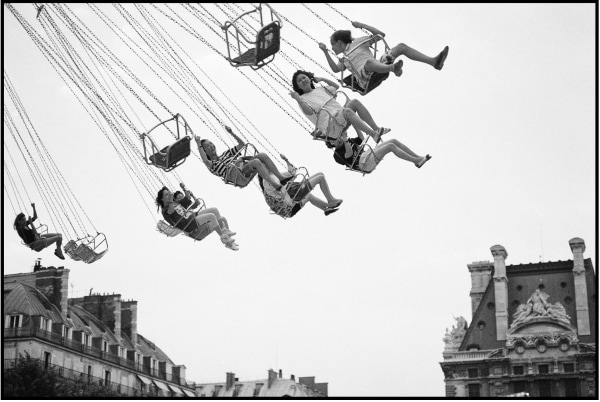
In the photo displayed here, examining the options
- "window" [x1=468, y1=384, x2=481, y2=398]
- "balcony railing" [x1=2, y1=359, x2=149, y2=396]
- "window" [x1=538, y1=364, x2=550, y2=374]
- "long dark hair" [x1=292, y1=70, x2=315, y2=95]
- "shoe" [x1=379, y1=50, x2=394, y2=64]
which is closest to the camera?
"shoe" [x1=379, y1=50, x2=394, y2=64]

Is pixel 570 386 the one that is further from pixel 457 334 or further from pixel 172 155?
pixel 172 155

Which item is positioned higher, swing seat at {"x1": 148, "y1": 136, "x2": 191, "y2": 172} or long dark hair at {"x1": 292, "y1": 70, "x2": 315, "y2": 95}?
long dark hair at {"x1": 292, "y1": 70, "x2": 315, "y2": 95}

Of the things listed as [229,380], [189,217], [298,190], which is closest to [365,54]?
[298,190]

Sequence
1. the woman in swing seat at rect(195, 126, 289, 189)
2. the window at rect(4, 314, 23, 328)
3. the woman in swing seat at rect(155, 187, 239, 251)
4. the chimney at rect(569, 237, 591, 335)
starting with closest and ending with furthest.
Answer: the woman in swing seat at rect(195, 126, 289, 189)
the woman in swing seat at rect(155, 187, 239, 251)
the window at rect(4, 314, 23, 328)
the chimney at rect(569, 237, 591, 335)

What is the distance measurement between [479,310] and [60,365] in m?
32.9

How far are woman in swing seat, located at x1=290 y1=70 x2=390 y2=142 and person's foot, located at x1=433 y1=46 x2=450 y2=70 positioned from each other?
1713 millimetres

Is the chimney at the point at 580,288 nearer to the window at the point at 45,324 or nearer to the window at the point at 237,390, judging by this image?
the window at the point at 237,390

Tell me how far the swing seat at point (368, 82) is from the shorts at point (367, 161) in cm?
131

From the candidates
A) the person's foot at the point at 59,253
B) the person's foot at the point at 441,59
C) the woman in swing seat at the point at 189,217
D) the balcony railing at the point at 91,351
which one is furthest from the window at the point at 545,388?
the person's foot at the point at 441,59

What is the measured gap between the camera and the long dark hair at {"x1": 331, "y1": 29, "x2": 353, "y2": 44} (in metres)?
25.6

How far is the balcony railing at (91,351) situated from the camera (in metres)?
56.5

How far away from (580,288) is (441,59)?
55.8 metres

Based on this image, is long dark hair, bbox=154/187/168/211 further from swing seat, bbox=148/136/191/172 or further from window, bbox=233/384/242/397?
window, bbox=233/384/242/397

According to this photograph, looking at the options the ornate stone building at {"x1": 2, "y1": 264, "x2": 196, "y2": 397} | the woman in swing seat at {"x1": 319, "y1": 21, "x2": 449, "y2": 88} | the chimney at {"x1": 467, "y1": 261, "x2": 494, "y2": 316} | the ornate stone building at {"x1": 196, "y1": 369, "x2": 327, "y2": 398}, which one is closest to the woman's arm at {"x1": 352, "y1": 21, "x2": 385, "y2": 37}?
the woman in swing seat at {"x1": 319, "y1": 21, "x2": 449, "y2": 88}
